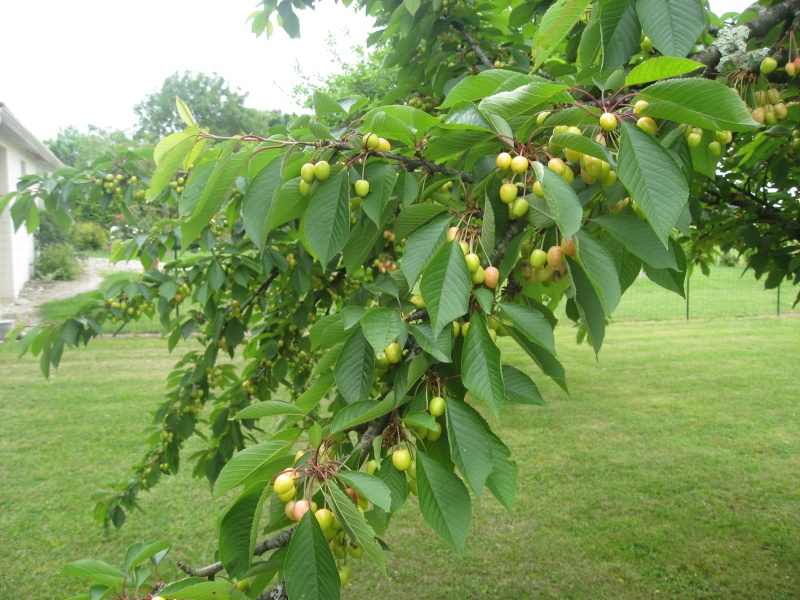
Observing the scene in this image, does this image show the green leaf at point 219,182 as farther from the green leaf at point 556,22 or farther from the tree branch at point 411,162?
the green leaf at point 556,22

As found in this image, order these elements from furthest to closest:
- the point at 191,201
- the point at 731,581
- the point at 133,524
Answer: the point at 133,524
the point at 731,581
the point at 191,201

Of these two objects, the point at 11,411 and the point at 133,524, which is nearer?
the point at 133,524

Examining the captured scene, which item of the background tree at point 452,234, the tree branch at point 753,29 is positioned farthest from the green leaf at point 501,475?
the tree branch at point 753,29

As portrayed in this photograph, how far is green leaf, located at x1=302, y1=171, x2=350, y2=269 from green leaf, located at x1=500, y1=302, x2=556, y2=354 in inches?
13.9

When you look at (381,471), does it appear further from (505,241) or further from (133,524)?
(133,524)

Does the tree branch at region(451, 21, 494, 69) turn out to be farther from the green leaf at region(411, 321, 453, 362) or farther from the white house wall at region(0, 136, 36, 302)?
the white house wall at region(0, 136, 36, 302)

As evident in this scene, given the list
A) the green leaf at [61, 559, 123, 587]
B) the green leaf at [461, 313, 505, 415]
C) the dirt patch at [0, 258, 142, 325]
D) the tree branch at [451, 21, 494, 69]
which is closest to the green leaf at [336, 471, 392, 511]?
the green leaf at [461, 313, 505, 415]

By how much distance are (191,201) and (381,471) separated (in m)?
0.66

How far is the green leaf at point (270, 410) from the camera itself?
1.08 meters

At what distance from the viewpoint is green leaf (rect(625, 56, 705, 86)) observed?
3.11 feet

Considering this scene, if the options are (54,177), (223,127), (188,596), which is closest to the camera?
(188,596)

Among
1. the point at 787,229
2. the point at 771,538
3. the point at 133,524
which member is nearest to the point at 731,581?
the point at 771,538

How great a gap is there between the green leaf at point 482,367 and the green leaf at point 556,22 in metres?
0.61

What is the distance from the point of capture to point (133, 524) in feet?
15.9
